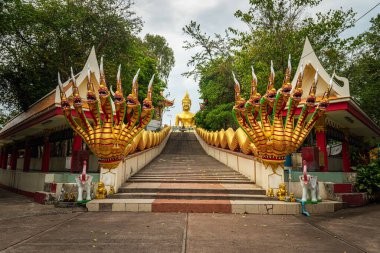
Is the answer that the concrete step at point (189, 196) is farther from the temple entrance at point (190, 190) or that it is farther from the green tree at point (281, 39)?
the green tree at point (281, 39)

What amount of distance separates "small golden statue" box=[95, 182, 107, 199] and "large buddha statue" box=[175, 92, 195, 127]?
111ft

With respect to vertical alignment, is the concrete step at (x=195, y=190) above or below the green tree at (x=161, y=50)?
below

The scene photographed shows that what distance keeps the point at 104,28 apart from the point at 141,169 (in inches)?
443

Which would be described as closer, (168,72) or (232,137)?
(232,137)

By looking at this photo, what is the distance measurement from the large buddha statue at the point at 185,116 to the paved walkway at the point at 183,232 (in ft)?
115

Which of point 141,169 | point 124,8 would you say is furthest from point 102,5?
point 141,169

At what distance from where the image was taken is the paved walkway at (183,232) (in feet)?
13.2

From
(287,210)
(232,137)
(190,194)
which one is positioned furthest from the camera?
(232,137)

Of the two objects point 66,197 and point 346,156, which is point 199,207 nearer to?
point 66,197

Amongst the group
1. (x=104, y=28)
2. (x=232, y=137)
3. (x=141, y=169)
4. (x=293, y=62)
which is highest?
(x=104, y=28)

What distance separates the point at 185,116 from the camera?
141 feet

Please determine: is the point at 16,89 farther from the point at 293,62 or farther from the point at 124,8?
the point at 293,62

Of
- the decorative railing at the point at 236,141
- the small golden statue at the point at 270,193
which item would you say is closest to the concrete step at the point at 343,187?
the small golden statue at the point at 270,193

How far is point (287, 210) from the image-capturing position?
671 centimetres
